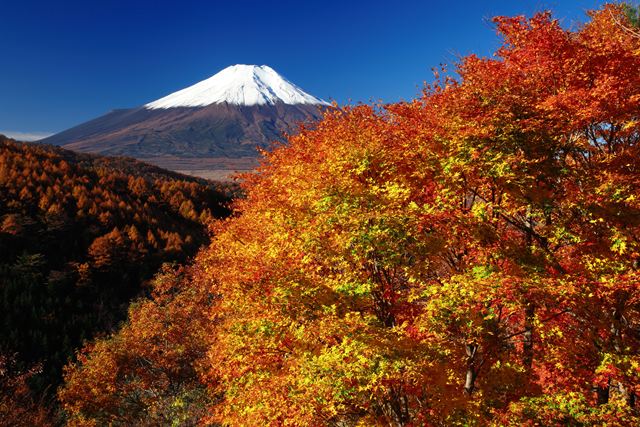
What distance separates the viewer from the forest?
899 cm

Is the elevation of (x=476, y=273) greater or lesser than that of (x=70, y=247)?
greater

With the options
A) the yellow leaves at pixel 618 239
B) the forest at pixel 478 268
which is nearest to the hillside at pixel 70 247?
the forest at pixel 478 268

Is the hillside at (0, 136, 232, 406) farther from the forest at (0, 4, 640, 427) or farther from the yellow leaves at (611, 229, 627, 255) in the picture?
the yellow leaves at (611, 229, 627, 255)

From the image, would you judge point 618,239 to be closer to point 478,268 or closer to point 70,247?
point 478,268

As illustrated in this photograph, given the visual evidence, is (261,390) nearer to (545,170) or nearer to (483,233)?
(483,233)

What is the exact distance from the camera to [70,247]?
6944cm

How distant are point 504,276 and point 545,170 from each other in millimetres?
3245

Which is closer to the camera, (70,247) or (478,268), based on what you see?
(478,268)

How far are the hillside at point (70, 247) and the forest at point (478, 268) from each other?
4089 centimetres

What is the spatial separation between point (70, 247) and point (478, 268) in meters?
76.9

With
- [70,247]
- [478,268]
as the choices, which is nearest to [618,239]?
[478,268]

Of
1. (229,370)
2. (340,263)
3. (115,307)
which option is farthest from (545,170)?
(115,307)

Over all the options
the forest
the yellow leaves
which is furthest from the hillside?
the yellow leaves

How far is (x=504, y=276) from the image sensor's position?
8984 millimetres
